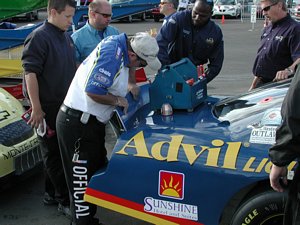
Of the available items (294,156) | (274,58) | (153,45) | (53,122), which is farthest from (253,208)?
(274,58)

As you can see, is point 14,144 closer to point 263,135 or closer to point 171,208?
point 171,208

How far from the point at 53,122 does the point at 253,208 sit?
1702 mm

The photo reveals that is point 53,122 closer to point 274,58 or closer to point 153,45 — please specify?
point 153,45

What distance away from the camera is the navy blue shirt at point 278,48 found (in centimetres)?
380

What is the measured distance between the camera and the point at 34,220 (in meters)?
3.52

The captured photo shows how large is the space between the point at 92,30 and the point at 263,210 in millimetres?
2482

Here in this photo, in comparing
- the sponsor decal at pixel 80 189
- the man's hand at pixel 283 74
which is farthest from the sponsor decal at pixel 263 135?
the man's hand at pixel 283 74

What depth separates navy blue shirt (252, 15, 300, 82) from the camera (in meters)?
3.80

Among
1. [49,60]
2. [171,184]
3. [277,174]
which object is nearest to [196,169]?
[171,184]

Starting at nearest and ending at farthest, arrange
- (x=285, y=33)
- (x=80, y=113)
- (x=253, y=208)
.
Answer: (x=253, y=208), (x=80, y=113), (x=285, y=33)

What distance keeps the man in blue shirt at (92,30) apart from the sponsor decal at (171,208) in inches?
73.9

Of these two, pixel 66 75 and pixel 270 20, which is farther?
pixel 270 20

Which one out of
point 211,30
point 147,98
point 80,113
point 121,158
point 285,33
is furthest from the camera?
point 211,30

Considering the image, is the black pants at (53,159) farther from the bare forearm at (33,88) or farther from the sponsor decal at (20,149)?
the sponsor decal at (20,149)
